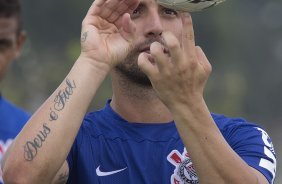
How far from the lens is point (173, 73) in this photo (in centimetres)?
450

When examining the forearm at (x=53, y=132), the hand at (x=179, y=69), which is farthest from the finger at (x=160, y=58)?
the forearm at (x=53, y=132)

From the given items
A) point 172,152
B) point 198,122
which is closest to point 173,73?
point 198,122

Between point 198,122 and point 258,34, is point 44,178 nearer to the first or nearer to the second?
point 198,122

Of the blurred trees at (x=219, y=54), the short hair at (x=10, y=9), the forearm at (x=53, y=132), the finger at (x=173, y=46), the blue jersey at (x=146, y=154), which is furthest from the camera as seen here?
the blurred trees at (x=219, y=54)

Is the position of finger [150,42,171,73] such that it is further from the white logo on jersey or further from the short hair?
the short hair

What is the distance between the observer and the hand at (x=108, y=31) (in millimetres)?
4938

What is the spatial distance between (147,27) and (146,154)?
713 mm

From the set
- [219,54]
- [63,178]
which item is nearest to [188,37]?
[63,178]

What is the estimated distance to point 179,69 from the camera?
4492 millimetres

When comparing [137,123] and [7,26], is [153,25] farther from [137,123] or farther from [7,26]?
[7,26]

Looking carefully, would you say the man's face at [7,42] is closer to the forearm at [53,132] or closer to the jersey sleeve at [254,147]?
the forearm at [53,132]

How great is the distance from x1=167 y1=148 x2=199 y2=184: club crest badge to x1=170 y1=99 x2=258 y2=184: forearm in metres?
0.50

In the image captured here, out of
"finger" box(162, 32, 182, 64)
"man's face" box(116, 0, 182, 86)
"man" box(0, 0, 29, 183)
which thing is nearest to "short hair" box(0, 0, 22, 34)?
"man" box(0, 0, 29, 183)

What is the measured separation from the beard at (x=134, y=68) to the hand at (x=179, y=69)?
581 mm
